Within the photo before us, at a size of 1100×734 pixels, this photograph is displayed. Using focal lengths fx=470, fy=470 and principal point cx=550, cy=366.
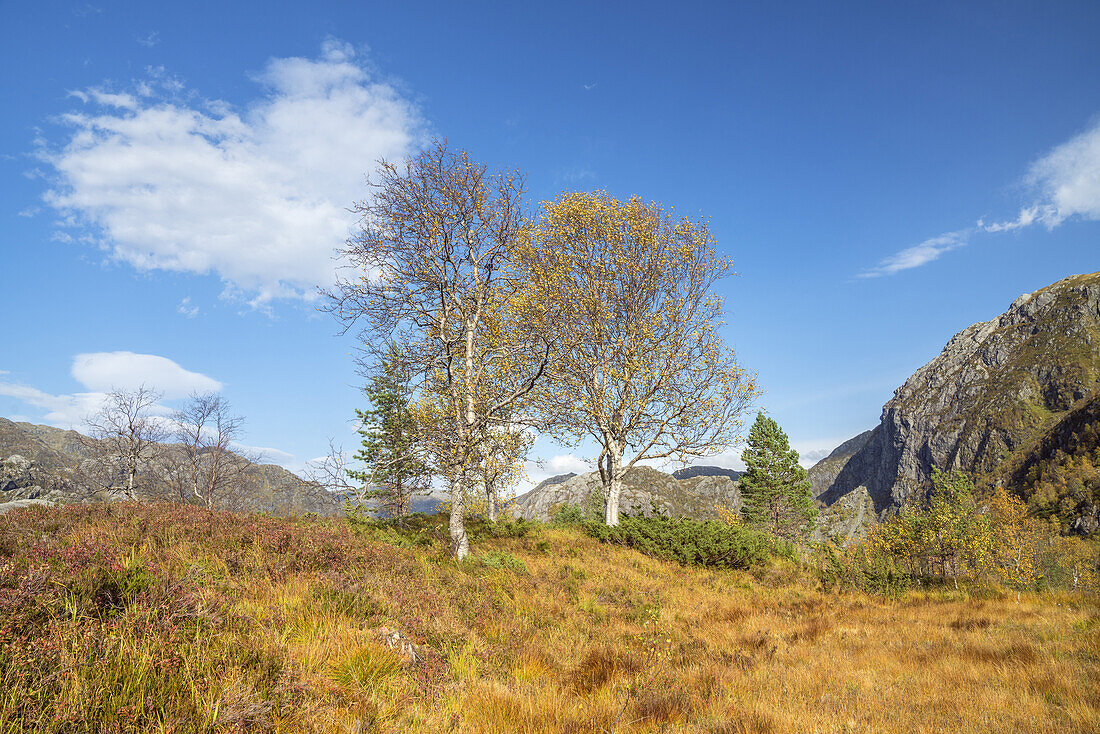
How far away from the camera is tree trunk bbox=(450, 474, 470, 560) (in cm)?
1245

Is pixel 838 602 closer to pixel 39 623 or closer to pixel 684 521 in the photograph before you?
pixel 684 521

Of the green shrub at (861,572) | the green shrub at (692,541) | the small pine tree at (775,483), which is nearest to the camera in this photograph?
the green shrub at (861,572)

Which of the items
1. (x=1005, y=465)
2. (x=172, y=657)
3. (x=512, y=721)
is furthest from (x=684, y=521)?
(x=1005, y=465)

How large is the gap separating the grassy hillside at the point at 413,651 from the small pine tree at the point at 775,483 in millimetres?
35903

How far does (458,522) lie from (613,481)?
9512 mm

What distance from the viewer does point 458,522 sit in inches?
494

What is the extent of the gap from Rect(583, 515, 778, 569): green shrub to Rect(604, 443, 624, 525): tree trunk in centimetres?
67

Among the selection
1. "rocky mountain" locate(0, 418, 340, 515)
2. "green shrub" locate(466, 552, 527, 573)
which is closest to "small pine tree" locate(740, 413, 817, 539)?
"green shrub" locate(466, 552, 527, 573)

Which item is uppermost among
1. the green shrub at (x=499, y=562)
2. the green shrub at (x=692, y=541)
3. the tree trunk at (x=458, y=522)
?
the tree trunk at (x=458, y=522)

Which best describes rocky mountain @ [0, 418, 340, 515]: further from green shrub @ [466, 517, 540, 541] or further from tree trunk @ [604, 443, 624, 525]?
tree trunk @ [604, 443, 624, 525]

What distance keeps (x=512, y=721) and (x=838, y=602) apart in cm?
1323

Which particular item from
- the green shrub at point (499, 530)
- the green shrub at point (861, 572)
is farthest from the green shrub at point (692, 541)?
the green shrub at point (499, 530)

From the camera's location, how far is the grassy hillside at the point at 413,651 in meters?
3.60

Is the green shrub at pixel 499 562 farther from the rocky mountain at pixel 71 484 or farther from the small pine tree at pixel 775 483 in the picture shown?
the small pine tree at pixel 775 483
